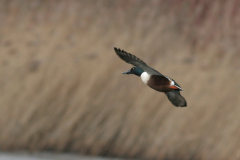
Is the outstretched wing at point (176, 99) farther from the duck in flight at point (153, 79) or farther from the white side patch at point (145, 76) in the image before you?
the white side patch at point (145, 76)

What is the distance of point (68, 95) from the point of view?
9750 mm

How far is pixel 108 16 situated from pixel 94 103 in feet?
9.48

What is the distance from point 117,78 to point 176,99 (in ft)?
21.3

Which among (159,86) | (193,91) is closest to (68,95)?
(193,91)

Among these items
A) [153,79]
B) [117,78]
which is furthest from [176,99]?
[117,78]

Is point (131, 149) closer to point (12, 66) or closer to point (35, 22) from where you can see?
point (12, 66)

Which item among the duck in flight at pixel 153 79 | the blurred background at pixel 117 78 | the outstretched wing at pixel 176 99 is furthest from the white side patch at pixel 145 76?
the blurred background at pixel 117 78

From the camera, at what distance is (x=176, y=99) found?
3.57 m

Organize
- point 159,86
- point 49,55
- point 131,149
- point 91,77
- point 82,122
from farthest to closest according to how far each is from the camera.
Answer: point 49,55, point 91,77, point 82,122, point 131,149, point 159,86

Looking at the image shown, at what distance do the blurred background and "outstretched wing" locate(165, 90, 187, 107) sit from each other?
5073 mm

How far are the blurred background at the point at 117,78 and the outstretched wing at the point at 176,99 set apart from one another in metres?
5.07

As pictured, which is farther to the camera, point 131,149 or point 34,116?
point 34,116

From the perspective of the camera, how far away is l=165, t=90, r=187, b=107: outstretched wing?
3570 mm

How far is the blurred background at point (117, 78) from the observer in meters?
8.85
